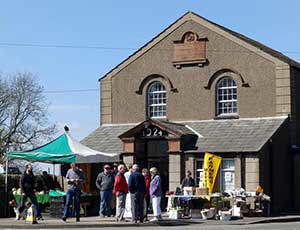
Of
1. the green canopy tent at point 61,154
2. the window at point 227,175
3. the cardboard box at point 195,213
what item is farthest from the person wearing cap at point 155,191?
the window at point 227,175

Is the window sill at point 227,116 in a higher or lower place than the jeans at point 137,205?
higher

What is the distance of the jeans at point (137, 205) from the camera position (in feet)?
84.7

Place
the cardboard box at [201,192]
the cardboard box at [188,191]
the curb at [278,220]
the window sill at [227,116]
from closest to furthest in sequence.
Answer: the curb at [278,220] < the cardboard box at [201,192] < the cardboard box at [188,191] < the window sill at [227,116]

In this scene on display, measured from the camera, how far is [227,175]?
3441 cm

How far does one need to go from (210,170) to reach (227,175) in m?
2.49

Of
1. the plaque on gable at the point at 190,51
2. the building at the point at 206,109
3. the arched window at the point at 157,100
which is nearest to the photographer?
the building at the point at 206,109

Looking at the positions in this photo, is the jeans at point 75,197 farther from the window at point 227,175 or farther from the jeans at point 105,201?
the window at point 227,175

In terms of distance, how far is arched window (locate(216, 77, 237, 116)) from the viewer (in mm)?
37156

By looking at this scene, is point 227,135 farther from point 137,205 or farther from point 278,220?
point 137,205

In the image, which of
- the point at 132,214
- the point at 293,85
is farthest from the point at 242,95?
the point at 132,214

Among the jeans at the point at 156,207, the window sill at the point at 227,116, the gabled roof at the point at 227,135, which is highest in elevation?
the window sill at the point at 227,116

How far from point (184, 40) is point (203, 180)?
28.6 feet

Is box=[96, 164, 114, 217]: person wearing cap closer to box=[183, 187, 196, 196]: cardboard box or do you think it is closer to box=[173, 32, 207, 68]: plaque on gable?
box=[183, 187, 196, 196]: cardboard box

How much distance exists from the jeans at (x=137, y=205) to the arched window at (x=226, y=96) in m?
12.3
